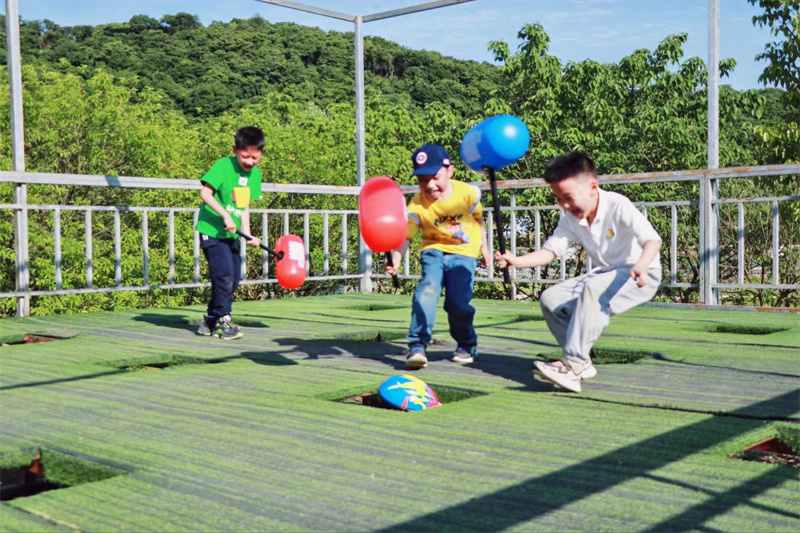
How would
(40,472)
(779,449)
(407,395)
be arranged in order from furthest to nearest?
(407,395), (779,449), (40,472)

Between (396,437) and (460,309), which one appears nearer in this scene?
(396,437)

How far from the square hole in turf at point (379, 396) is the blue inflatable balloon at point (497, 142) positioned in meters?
1.06

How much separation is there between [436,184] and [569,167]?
0.80 m

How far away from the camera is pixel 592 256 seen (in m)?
3.60

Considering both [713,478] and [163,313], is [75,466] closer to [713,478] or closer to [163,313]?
[713,478]

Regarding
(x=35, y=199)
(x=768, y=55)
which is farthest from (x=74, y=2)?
(x=768, y=55)

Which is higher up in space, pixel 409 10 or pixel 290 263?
pixel 409 10

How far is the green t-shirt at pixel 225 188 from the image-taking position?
5.16 m

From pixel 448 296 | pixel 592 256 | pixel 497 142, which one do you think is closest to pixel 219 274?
pixel 448 296

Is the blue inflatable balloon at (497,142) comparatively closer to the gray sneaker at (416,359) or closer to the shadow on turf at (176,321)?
the gray sneaker at (416,359)

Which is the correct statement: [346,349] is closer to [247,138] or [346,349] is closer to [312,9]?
[247,138]

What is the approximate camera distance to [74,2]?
38969mm

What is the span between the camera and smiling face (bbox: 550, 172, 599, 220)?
3393mm

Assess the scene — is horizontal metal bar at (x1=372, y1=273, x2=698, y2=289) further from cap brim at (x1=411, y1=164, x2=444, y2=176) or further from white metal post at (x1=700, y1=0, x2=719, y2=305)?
cap brim at (x1=411, y1=164, x2=444, y2=176)
